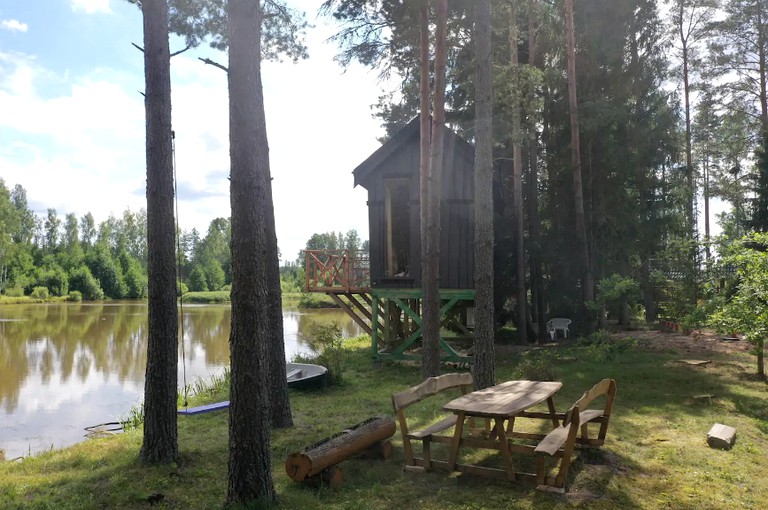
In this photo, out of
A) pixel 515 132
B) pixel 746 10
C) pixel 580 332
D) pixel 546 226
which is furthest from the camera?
pixel 746 10

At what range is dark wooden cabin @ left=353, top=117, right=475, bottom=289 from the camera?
13719mm

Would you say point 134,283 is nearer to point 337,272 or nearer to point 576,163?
point 337,272

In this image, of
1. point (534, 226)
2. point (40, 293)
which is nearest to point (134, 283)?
point (40, 293)

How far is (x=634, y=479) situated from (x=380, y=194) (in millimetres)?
9987

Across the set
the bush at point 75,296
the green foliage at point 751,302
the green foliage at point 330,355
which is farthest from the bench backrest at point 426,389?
the bush at point 75,296

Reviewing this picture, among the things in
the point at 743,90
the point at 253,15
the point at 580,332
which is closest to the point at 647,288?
the point at 580,332

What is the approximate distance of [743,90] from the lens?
22406mm

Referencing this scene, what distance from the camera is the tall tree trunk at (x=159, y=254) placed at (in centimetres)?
594

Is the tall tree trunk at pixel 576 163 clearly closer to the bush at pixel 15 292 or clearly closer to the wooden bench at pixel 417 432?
the wooden bench at pixel 417 432

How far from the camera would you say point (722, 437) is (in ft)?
20.5

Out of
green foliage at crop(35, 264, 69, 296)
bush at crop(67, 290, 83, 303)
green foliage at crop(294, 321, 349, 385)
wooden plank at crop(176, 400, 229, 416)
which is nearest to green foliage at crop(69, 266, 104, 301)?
green foliage at crop(35, 264, 69, 296)

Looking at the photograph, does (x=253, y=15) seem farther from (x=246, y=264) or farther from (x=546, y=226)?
(x=546, y=226)

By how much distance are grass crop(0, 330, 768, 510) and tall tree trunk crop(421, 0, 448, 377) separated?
1827 millimetres

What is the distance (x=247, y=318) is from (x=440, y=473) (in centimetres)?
236
